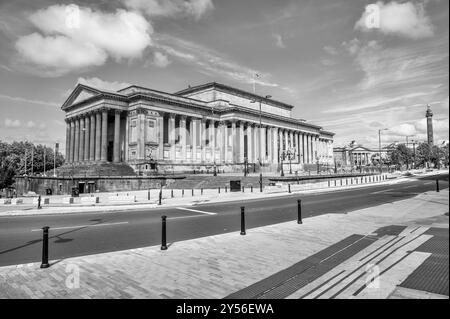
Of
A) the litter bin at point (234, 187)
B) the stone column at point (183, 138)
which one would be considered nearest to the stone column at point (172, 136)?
the stone column at point (183, 138)

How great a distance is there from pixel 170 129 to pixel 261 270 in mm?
65110

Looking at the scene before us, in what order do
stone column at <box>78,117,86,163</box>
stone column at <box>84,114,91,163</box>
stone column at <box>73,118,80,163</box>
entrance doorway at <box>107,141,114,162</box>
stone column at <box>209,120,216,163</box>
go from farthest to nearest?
stone column at <box>209,120,216,163</box>, stone column at <box>73,118,80,163</box>, entrance doorway at <box>107,141,114,162</box>, stone column at <box>78,117,86,163</box>, stone column at <box>84,114,91,163</box>

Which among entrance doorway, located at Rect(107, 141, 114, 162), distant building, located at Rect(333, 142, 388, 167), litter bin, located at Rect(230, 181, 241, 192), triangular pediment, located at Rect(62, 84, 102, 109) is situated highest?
triangular pediment, located at Rect(62, 84, 102, 109)

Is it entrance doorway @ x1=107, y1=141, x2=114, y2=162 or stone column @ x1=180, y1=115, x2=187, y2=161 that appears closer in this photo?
entrance doorway @ x1=107, y1=141, x2=114, y2=162

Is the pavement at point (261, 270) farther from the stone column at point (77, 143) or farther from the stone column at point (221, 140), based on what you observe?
the stone column at point (221, 140)

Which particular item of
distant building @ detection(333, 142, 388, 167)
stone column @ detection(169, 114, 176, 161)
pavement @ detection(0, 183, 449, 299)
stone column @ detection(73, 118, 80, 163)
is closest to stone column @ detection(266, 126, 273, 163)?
stone column @ detection(169, 114, 176, 161)

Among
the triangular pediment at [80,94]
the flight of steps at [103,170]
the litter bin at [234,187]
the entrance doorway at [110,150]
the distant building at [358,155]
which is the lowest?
the litter bin at [234,187]

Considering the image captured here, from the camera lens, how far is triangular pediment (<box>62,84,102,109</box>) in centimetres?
6575

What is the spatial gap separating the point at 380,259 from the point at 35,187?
6897cm

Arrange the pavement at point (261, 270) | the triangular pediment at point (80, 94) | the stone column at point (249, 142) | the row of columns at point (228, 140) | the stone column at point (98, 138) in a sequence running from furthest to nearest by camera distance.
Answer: the stone column at point (249, 142) → the row of columns at point (228, 140) → the triangular pediment at point (80, 94) → the stone column at point (98, 138) → the pavement at point (261, 270)

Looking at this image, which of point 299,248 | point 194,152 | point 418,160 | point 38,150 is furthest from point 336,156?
point 299,248

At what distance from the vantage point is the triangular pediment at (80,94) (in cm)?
6575

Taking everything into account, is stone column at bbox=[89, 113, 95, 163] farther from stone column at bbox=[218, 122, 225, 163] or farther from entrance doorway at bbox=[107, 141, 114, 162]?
stone column at bbox=[218, 122, 225, 163]
